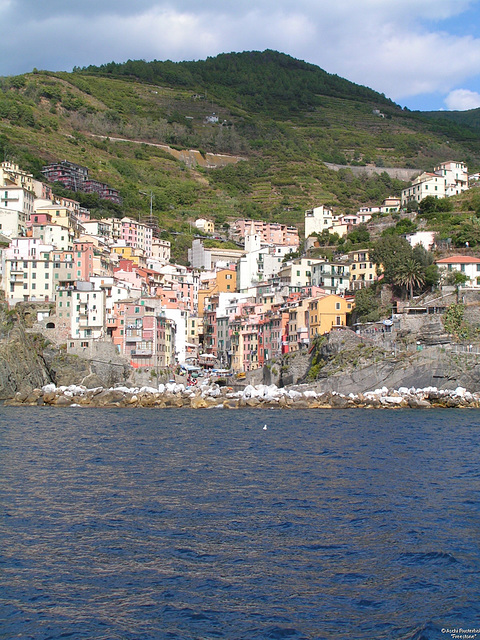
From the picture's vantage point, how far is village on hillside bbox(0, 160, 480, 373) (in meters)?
68.1

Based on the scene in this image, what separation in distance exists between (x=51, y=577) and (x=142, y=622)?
9.72 ft

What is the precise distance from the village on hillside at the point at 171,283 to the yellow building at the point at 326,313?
11 cm

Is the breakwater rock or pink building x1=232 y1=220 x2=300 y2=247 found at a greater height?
pink building x1=232 y1=220 x2=300 y2=247

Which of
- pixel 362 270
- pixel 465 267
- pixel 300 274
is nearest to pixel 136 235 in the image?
pixel 300 274

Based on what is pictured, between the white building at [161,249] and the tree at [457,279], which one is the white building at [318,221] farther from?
the tree at [457,279]

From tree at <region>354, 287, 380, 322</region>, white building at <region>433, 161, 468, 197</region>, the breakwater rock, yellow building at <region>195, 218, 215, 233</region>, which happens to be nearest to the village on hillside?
white building at <region>433, 161, 468, 197</region>

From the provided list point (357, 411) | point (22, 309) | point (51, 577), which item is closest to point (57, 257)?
point (22, 309)

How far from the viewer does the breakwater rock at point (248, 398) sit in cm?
5259

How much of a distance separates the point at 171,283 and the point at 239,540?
7349 cm

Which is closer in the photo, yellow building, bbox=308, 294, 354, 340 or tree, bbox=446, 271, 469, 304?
tree, bbox=446, 271, 469, 304

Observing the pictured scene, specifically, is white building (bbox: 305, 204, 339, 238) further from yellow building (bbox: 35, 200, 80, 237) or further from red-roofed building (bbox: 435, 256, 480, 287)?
red-roofed building (bbox: 435, 256, 480, 287)

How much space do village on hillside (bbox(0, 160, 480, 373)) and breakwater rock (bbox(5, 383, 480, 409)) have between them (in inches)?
333

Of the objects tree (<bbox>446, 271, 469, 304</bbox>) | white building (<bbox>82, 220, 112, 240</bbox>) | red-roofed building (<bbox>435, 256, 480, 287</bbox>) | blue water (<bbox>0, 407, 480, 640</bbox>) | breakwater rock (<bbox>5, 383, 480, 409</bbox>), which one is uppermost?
white building (<bbox>82, 220, 112, 240</bbox>)

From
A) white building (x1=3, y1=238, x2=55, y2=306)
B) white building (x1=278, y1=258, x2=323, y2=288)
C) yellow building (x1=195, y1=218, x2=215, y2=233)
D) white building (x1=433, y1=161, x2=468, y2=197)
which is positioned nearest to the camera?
white building (x1=3, y1=238, x2=55, y2=306)
